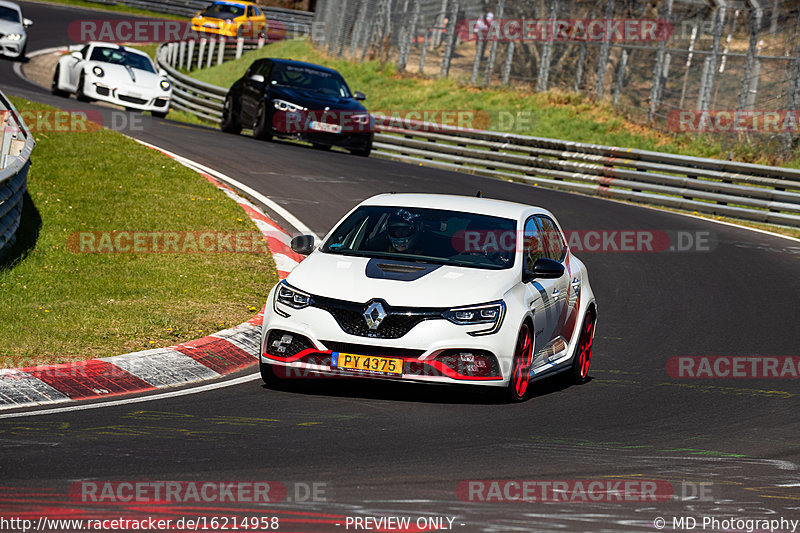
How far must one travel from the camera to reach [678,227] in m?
19.2

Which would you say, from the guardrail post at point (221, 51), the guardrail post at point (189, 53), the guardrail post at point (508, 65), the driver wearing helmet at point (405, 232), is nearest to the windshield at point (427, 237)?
the driver wearing helmet at point (405, 232)

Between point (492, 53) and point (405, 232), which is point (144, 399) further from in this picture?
point (492, 53)

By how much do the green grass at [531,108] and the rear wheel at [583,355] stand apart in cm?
1755

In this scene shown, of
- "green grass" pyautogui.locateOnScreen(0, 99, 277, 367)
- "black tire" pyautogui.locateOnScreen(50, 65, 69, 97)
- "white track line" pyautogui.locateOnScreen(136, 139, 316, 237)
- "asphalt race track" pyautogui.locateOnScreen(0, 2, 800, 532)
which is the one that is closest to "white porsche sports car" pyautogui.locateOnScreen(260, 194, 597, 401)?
"asphalt race track" pyautogui.locateOnScreen(0, 2, 800, 532)

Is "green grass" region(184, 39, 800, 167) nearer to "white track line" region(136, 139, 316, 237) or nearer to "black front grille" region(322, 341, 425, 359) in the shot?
"white track line" region(136, 139, 316, 237)

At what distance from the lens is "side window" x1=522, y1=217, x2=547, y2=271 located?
366 inches

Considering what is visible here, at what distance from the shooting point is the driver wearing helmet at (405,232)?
927 centimetres

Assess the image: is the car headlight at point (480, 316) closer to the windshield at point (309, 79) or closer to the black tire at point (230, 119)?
the windshield at point (309, 79)

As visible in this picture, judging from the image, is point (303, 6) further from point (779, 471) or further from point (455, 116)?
point (779, 471)

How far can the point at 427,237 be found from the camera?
30.7 feet

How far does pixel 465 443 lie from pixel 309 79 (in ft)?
62.3

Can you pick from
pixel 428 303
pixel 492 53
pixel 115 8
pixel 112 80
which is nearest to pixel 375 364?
pixel 428 303

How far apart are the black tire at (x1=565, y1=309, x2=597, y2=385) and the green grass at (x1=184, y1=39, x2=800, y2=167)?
17.6 meters

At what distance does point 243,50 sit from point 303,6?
17.8m
